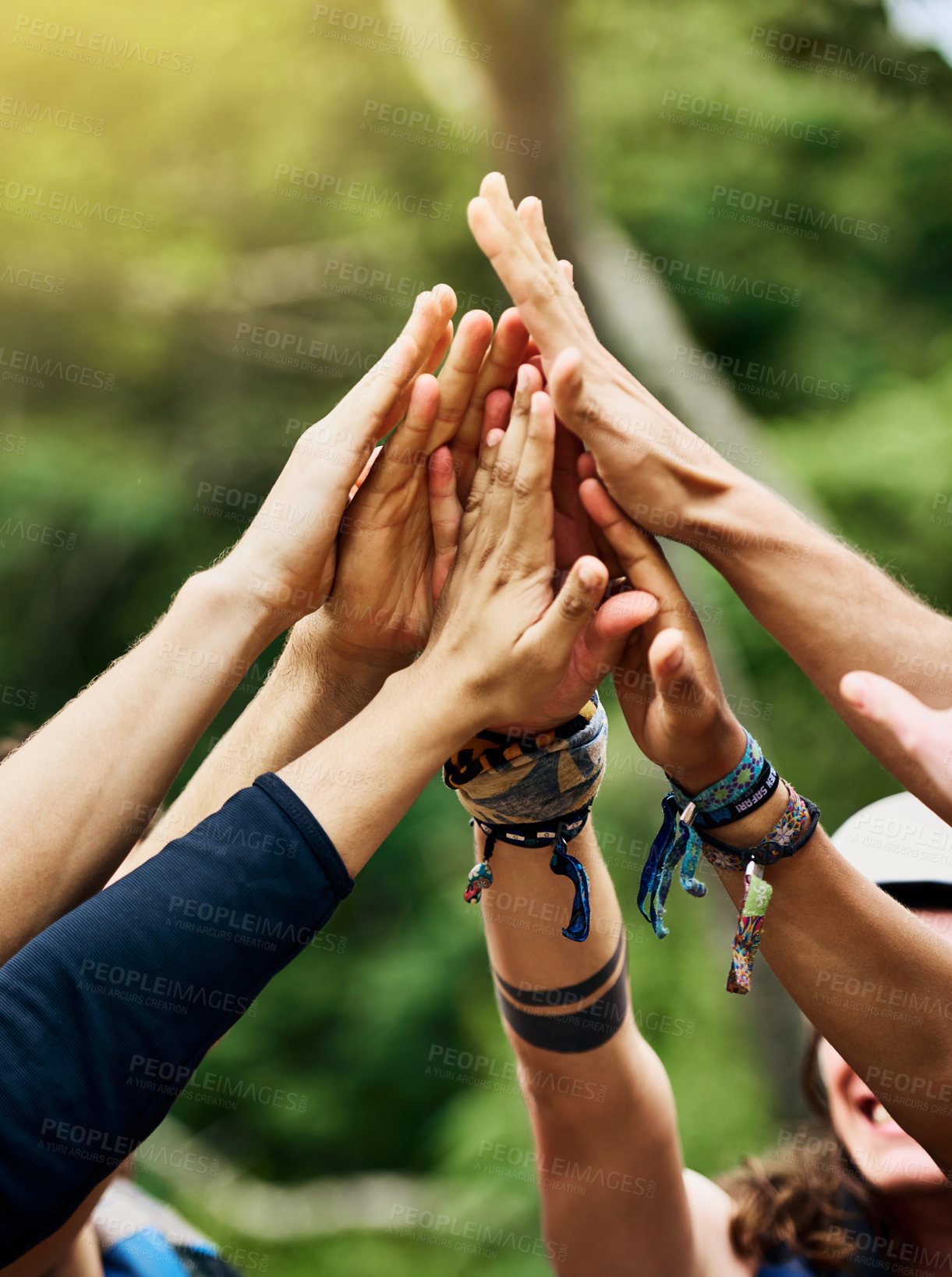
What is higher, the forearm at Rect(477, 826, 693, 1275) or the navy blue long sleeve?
the navy blue long sleeve

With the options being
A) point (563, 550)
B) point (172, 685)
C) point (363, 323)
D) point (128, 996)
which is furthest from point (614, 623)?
point (363, 323)

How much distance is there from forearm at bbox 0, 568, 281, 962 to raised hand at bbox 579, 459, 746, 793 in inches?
23.4

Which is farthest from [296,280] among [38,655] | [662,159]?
[38,655]

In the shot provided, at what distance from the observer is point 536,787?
152 cm

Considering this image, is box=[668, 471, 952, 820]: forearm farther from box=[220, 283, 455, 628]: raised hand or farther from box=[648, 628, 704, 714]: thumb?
box=[220, 283, 455, 628]: raised hand

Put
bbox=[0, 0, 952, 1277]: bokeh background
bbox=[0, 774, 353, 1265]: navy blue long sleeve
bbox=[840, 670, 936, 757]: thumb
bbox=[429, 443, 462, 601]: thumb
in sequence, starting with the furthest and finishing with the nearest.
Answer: bbox=[0, 0, 952, 1277]: bokeh background → bbox=[429, 443, 462, 601]: thumb → bbox=[840, 670, 936, 757]: thumb → bbox=[0, 774, 353, 1265]: navy blue long sleeve

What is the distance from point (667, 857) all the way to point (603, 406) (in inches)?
27.0

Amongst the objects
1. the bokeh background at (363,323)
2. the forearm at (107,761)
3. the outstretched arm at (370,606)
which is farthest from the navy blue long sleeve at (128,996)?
the bokeh background at (363,323)

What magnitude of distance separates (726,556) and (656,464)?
18 cm

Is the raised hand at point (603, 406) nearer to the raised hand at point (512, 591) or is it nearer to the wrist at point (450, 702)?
the raised hand at point (512, 591)

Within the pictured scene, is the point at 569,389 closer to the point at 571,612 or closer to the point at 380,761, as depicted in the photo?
the point at 571,612

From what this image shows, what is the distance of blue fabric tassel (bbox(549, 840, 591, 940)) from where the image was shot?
1.49 meters

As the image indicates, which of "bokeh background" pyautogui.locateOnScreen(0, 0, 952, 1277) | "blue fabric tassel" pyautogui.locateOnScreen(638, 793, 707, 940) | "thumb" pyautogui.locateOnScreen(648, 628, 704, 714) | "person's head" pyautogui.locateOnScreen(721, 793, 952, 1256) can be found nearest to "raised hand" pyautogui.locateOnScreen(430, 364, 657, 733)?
"thumb" pyautogui.locateOnScreen(648, 628, 704, 714)

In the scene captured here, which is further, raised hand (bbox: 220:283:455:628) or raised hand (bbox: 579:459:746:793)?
raised hand (bbox: 220:283:455:628)
